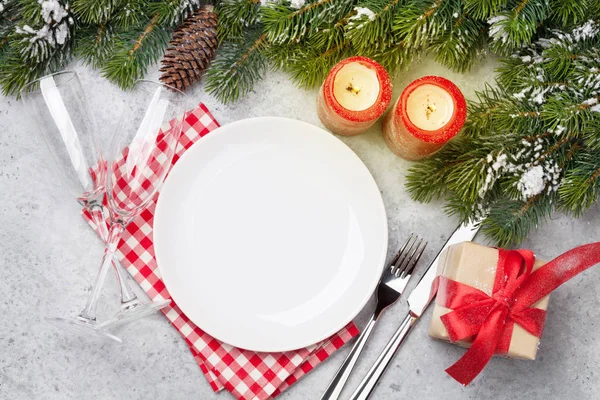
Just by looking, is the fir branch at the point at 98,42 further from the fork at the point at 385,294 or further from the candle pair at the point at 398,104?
the fork at the point at 385,294

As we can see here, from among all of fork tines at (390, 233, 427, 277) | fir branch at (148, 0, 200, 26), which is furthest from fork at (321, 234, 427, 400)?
fir branch at (148, 0, 200, 26)

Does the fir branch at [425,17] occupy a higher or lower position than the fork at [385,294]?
higher

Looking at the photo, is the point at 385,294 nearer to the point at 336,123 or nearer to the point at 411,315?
the point at 411,315

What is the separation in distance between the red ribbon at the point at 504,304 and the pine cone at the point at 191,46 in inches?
23.5

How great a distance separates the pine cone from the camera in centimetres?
97

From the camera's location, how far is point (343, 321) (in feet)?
3.16

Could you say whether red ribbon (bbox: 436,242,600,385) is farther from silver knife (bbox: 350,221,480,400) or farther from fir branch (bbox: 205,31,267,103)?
fir branch (bbox: 205,31,267,103)

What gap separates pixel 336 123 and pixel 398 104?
117 mm

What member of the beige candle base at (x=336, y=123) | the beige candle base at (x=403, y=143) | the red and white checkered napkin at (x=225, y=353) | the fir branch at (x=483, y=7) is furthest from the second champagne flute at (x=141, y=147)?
the fir branch at (x=483, y=7)

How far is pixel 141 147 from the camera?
89 centimetres

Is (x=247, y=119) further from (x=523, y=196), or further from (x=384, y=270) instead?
(x=523, y=196)

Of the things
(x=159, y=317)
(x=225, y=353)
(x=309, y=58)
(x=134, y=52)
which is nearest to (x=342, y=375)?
(x=225, y=353)

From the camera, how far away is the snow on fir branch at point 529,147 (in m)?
0.84

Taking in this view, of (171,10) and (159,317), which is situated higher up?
(171,10)
